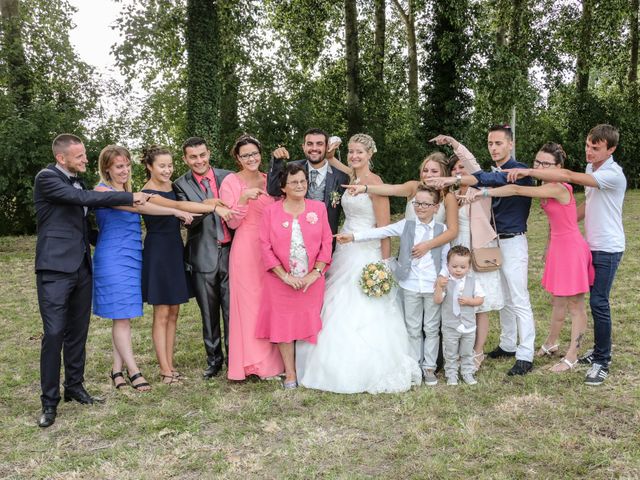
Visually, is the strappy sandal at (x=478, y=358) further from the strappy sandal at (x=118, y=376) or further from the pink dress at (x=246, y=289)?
the strappy sandal at (x=118, y=376)

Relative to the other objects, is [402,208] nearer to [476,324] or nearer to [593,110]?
[593,110]

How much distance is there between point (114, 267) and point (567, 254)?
3.93 meters

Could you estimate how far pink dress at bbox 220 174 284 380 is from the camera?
5.23 m

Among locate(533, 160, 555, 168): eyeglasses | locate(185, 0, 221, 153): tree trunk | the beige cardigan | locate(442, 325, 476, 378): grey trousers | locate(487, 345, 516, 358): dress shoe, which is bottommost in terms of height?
locate(487, 345, 516, 358): dress shoe

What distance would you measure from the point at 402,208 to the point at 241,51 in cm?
648

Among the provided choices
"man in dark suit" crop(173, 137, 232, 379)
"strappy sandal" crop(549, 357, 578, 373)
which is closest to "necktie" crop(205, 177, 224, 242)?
"man in dark suit" crop(173, 137, 232, 379)

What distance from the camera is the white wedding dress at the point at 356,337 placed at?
4.87 m

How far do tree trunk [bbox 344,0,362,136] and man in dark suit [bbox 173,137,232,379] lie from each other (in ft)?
39.4

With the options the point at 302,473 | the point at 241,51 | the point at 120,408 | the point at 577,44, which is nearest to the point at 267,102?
the point at 241,51

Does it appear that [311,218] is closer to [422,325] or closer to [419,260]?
[419,260]

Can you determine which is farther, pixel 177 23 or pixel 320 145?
pixel 177 23

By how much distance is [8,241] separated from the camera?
1487cm

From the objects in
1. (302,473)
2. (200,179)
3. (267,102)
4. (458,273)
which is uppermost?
(267,102)

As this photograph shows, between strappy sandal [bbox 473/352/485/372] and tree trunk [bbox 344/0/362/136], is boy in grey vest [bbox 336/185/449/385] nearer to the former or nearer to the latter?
strappy sandal [bbox 473/352/485/372]
